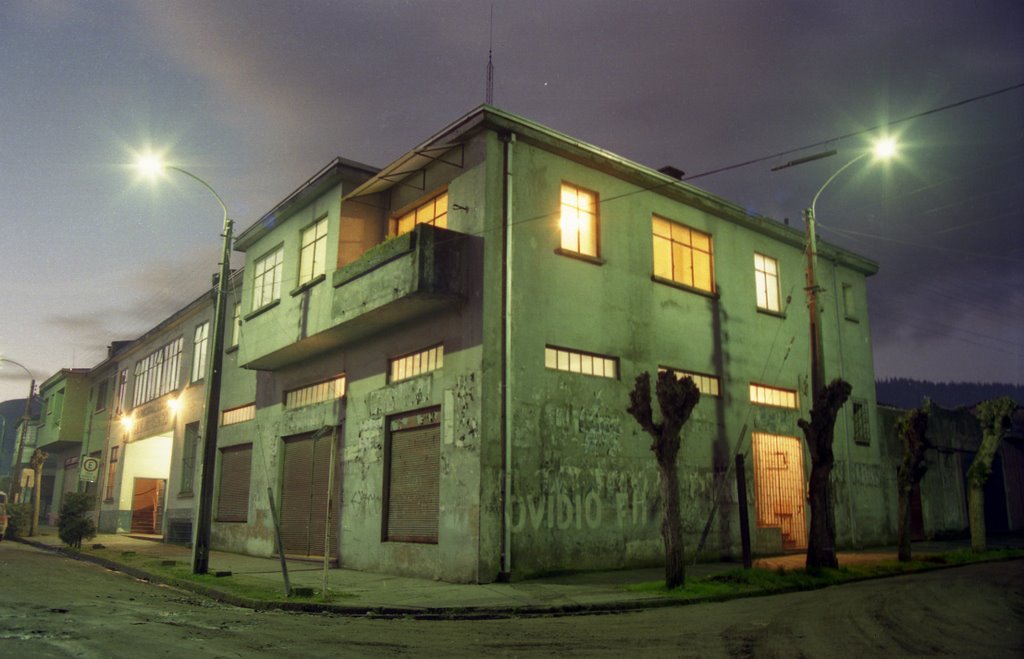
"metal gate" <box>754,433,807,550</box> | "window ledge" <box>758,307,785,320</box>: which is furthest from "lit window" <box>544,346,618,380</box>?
"window ledge" <box>758,307,785,320</box>

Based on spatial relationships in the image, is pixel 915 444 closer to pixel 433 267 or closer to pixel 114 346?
pixel 433 267

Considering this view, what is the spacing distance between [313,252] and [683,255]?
1009cm

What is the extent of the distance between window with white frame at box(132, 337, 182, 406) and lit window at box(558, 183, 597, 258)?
22.0m

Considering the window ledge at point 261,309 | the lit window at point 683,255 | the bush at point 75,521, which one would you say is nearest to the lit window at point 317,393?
the window ledge at point 261,309

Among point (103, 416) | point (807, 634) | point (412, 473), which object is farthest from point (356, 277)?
point (103, 416)

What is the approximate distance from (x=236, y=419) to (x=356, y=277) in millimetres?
11241

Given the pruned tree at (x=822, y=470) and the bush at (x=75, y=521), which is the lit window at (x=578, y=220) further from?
the bush at (x=75, y=521)

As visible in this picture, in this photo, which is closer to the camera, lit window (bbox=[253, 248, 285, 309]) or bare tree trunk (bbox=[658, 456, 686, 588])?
bare tree trunk (bbox=[658, 456, 686, 588])

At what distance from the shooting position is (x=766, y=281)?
22.7 metres

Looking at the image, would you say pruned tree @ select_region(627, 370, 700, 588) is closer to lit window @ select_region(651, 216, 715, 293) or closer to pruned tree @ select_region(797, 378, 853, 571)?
pruned tree @ select_region(797, 378, 853, 571)

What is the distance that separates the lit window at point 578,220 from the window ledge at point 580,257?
13 centimetres

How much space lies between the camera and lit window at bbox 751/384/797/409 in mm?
21172

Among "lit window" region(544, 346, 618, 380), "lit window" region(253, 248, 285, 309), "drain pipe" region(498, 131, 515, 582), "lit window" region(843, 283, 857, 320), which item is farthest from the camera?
"lit window" region(843, 283, 857, 320)

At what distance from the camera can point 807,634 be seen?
28.8ft
